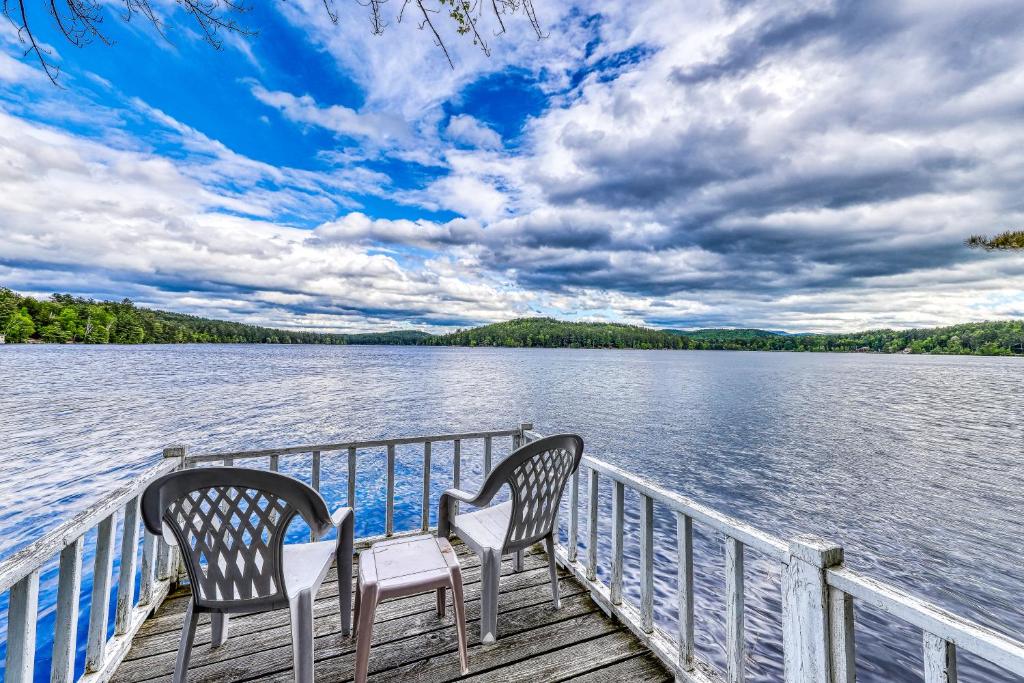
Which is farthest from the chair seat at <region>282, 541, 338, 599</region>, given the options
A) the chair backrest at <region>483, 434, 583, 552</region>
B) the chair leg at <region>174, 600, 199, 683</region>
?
the chair backrest at <region>483, 434, 583, 552</region>

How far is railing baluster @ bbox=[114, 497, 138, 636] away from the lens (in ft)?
7.53

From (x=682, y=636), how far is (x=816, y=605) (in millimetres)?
960

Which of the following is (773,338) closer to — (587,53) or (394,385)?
(394,385)

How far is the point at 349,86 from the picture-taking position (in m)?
10.7

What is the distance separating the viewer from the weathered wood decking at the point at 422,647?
7.13 feet

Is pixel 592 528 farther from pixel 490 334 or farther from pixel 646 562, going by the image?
pixel 490 334

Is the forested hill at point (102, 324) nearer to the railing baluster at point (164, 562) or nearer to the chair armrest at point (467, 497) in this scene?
the railing baluster at point (164, 562)

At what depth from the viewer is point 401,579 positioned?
208cm

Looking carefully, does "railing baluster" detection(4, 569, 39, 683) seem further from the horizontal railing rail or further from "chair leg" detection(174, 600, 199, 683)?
the horizontal railing rail

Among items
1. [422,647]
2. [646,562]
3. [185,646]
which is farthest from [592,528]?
[185,646]

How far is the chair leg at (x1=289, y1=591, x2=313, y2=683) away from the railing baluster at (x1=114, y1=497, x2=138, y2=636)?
1.17 metres

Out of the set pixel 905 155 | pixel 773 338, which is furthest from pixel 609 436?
pixel 773 338

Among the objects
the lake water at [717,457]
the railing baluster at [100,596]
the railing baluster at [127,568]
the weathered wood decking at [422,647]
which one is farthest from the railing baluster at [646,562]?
the lake water at [717,457]

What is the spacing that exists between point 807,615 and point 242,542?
2.30 meters
